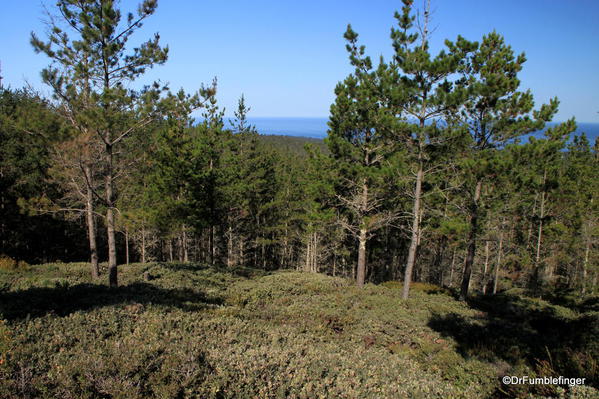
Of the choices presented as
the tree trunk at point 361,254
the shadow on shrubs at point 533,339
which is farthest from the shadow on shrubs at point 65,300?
the tree trunk at point 361,254

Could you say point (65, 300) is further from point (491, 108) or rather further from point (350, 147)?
point (491, 108)

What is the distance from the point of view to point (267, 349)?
7.26 metres

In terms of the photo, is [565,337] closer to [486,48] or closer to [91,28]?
[486,48]

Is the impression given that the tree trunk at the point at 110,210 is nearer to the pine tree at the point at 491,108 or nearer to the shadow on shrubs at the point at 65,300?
the shadow on shrubs at the point at 65,300

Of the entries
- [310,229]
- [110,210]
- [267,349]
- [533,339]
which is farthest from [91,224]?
[533,339]

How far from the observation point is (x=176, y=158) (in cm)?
2253

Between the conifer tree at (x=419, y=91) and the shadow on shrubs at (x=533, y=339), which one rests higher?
the conifer tree at (x=419, y=91)

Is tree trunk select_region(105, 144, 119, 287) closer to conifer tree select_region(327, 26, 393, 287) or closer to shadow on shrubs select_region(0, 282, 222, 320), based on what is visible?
shadow on shrubs select_region(0, 282, 222, 320)

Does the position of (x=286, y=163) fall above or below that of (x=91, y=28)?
below

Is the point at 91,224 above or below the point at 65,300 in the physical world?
above

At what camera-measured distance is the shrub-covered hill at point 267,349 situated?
5.43 meters

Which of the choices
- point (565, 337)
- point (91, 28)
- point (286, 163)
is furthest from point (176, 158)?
point (286, 163)

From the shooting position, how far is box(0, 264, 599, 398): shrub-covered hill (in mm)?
5434

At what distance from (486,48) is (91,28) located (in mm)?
15990
